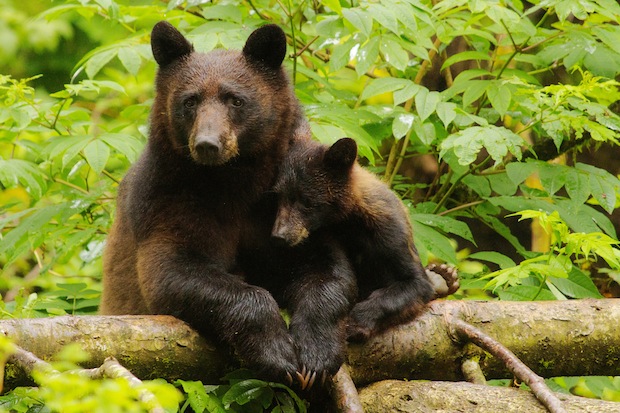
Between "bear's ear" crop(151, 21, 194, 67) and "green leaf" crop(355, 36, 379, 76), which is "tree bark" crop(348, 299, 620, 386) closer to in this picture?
"green leaf" crop(355, 36, 379, 76)

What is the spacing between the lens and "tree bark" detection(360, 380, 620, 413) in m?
4.12

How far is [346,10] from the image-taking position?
17.6ft

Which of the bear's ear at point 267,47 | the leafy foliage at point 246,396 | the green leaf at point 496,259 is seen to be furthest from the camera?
the green leaf at point 496,259

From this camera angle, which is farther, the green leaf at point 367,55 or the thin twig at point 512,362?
the green leaf at point 367,55

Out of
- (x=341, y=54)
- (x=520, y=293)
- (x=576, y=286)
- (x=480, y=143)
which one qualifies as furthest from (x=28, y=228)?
(x=576, y=286)

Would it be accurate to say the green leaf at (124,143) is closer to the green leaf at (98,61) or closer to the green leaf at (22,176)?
the green leaf at (98,61)

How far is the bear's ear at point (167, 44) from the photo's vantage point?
5.19 m

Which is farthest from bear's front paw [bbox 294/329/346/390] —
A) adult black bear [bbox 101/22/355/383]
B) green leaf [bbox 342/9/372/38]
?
green leaf [bbox 342/9/372/38]

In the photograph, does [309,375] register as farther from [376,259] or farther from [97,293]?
[97,293]

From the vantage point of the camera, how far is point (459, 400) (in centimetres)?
427

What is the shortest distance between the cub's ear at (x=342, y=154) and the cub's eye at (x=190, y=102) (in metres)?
0.89

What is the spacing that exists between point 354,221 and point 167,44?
164 cm

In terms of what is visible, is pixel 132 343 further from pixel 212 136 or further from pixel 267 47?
pixel 267 47

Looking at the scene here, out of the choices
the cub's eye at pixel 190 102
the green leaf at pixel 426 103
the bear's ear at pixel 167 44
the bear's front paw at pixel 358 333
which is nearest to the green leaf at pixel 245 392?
the bear's front paw at pixel 358 333
